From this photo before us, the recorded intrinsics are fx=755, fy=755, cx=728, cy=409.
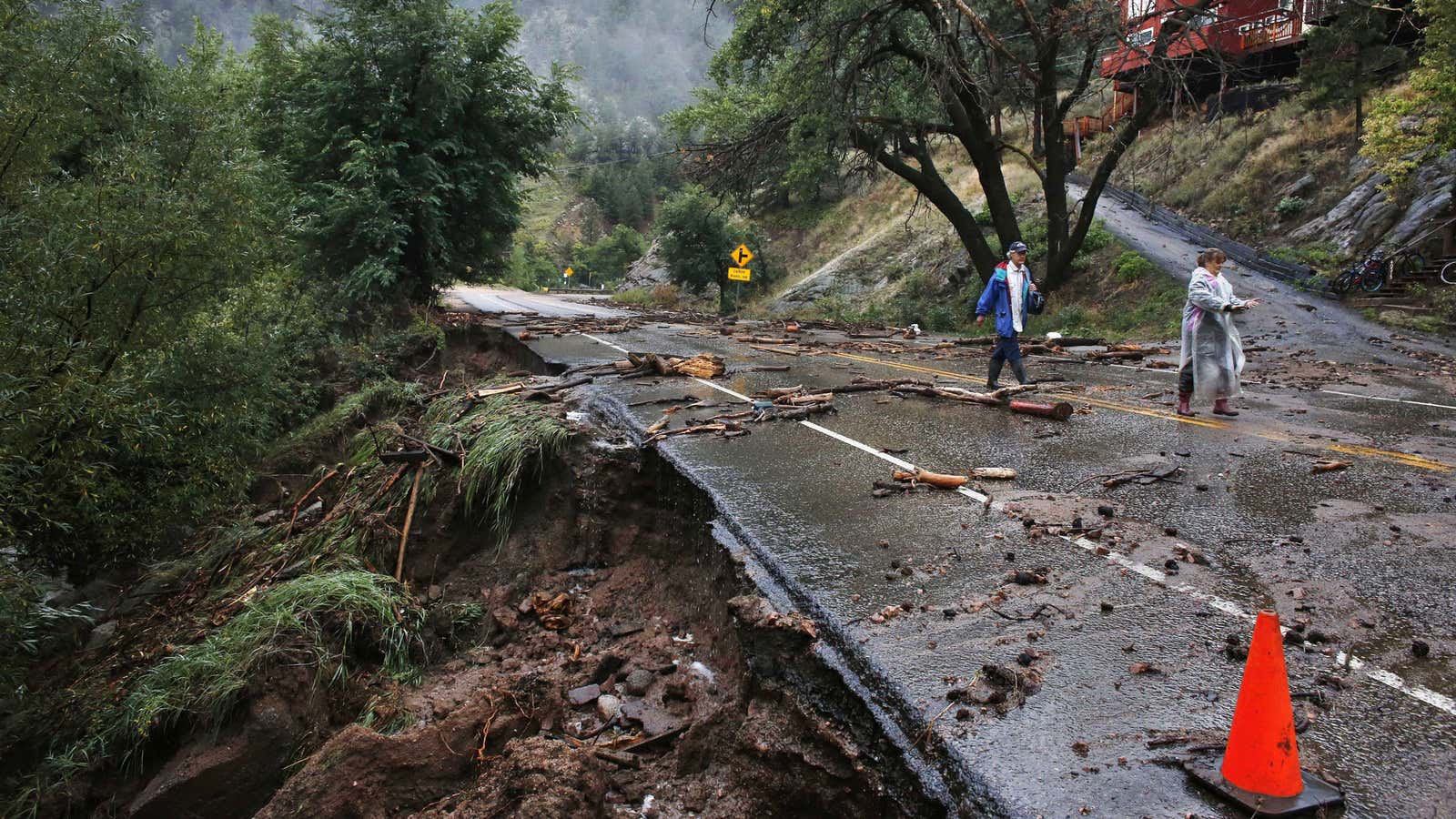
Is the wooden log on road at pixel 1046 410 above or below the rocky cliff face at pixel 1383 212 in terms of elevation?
below

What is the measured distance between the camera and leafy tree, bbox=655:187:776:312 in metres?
34.9

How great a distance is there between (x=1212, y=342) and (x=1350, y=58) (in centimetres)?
1953

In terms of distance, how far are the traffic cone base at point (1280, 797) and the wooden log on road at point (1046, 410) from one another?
5977mm

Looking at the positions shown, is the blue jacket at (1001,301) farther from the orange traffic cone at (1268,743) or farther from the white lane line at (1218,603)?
the orange traffic cone at (1268,743)

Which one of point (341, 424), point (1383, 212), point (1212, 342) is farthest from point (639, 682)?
point (1383, 212)

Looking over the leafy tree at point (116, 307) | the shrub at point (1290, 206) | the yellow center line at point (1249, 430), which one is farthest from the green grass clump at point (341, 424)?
the shrub at point (1290, 206)

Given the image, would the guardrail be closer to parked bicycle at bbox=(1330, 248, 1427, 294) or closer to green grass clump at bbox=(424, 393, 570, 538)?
parked bicycle at bbox=(1330, 248, 1427, 294)

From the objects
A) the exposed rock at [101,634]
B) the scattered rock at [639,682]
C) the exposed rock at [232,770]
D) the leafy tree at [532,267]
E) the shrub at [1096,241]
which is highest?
the leafy tree at [532,267]

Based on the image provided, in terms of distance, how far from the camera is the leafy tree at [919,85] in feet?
50.5

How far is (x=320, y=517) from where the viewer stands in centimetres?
821

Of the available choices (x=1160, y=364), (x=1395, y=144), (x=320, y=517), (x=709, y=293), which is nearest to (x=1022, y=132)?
(x=709, y=293)

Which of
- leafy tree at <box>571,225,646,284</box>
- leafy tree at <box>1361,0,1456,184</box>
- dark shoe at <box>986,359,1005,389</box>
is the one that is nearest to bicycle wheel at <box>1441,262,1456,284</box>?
leafy tree at <box>1361,0,1456,184</box>

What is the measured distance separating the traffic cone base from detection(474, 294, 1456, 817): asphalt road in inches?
2.4

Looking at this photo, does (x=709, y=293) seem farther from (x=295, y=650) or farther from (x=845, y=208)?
(x=295, y=650)
